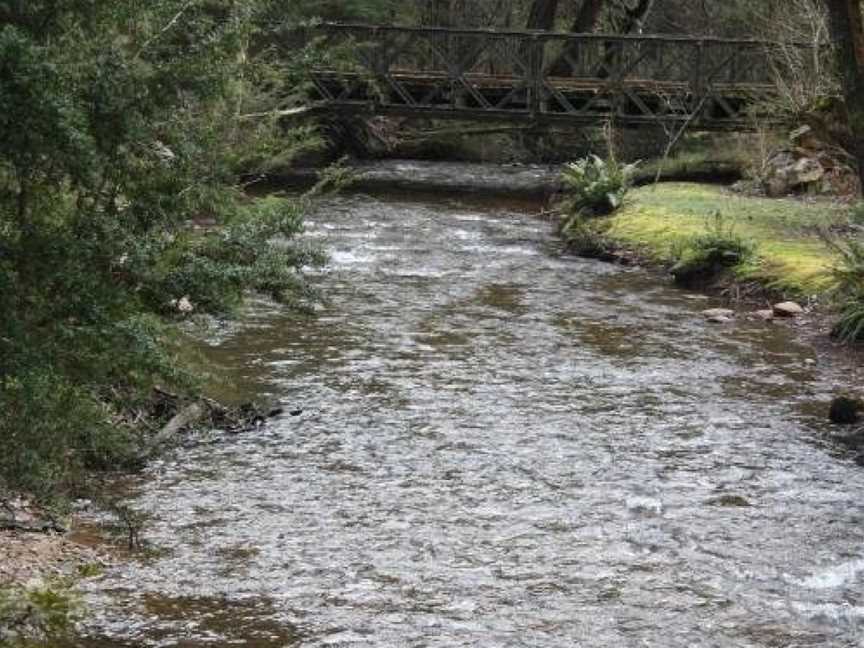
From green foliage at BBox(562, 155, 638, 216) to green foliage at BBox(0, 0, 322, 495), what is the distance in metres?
15.9

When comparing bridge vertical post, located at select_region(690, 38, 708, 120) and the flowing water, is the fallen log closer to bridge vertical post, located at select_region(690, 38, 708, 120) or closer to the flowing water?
the flowing water

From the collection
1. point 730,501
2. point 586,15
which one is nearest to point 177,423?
point 730,501

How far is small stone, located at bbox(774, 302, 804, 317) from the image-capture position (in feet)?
49.6

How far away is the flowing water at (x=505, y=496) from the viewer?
673 centimetres

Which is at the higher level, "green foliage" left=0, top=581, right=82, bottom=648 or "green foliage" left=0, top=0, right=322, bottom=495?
"green foliage" left=0, top=0, right=322, bottom=495

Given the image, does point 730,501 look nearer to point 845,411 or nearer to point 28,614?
point 845,411

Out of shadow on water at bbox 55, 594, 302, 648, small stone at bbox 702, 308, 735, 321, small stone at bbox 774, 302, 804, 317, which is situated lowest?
small stone at bbox 702, 308, 735, 321

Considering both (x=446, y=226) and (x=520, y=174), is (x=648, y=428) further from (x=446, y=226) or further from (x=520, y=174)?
(x=520, y=174)

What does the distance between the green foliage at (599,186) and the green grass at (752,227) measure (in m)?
0.27

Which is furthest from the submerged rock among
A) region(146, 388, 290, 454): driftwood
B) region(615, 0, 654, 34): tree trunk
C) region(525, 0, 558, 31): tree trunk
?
region(615, 0, 654, 34): tree trunk

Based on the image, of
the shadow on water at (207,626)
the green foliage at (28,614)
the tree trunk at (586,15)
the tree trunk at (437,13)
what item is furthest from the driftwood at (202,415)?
the tree trunk at (437,13)

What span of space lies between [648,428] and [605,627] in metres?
4.09

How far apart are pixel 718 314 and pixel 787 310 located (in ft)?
2.58

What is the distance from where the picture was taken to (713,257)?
688 inches
